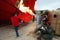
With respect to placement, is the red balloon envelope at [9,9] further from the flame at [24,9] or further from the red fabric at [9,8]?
the flame at [24,9]

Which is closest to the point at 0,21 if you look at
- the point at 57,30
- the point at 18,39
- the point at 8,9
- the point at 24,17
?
the point at 8,9

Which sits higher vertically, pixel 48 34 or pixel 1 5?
pixel 1 5

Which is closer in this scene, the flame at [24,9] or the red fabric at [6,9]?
the flame at [24,9]

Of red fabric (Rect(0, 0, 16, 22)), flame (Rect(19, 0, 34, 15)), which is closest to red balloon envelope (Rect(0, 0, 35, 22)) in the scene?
red fabric (Rect(0, 0, 16, 22))

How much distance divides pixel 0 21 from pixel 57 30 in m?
5.33

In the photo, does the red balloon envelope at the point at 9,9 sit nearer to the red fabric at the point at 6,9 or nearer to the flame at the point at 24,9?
the red fabric at the point at 6,9

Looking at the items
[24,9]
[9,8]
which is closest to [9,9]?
[9,8]

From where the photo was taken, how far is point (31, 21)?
1243 cm

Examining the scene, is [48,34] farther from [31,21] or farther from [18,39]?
[31,21]

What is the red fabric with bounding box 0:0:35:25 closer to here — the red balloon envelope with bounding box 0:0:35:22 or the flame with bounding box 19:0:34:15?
the red balloon envelope with bounding box 0:0:35:22

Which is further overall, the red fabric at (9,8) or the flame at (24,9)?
the red fabric at (9,8)

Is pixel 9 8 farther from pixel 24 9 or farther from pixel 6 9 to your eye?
pixel 24 9

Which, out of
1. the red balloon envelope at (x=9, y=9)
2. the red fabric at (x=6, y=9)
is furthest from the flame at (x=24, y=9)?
the red fabric at (x=6, y=9)

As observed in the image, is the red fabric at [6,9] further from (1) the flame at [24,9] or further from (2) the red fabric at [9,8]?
(1) the flame at [24,9]
